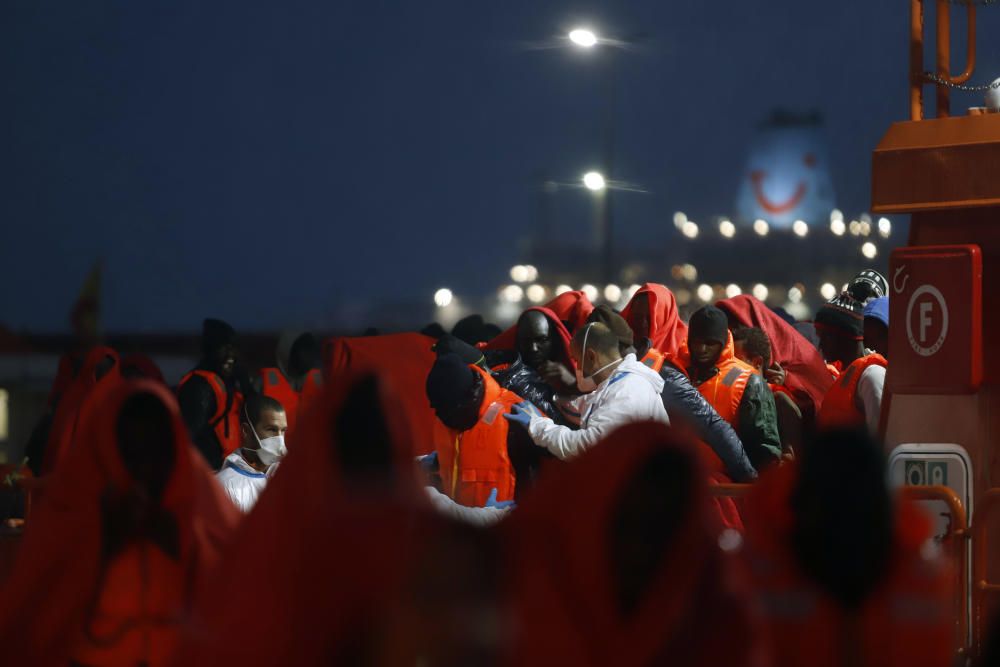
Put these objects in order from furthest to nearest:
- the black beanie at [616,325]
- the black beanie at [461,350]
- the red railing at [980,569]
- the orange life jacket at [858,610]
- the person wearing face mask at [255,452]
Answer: the black beanie at [461,350]
the black beanie at [616,325]
the person wearing face mask at [255,452]
the red railing at [980,569]
the orange life jacket at [858,610]

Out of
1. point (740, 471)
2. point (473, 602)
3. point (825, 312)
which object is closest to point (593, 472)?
point (473, 602)

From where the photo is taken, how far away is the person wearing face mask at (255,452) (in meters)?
6.95

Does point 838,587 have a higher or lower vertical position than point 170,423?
lower

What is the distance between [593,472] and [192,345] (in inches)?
2145

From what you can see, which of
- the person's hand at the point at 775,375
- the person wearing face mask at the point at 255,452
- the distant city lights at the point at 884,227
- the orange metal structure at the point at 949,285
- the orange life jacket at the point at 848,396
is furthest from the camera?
the distant city lights at the point at 884,227

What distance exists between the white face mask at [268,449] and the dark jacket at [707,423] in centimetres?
201

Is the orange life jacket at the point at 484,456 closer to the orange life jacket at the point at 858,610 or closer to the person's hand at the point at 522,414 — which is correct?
the person's hand at the point at 522,414

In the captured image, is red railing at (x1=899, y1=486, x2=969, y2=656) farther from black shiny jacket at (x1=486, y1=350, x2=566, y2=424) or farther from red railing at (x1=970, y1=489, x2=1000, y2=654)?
black shiny jacket at (x1=486, y1=350, x2=566, y2=424)

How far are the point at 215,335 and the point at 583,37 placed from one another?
1132 cm

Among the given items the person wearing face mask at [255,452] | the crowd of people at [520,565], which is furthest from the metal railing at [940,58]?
the crowd of people at [520,565]

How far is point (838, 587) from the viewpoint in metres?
2.97

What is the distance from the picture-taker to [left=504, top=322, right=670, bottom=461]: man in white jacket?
7.31m

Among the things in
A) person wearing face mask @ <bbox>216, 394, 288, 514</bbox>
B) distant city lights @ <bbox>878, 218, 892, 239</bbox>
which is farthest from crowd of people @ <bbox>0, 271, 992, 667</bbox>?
distant city lights @ <bbox>878, 218, 892, 239</bbox>

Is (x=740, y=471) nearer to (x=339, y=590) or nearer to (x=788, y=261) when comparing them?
(x=339, y=590)
